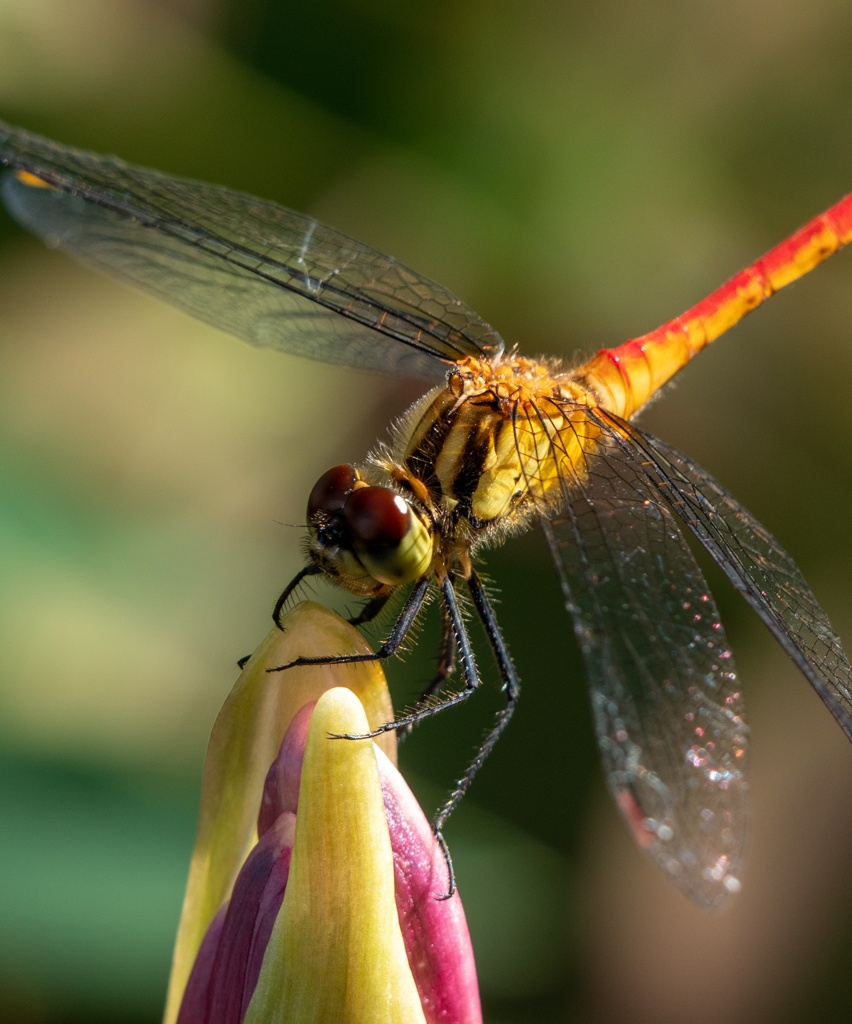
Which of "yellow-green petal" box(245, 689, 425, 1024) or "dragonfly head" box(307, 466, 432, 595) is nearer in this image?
"yellow-green petal" box(245, 689, 425, 1024)

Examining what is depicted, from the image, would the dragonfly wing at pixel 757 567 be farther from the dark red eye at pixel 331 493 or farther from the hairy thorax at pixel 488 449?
the dark red eye at pixel 331 493

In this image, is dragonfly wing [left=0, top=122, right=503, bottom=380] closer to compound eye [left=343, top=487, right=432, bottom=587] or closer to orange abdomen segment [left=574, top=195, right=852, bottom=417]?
orange abdomen segment [left=574, top=195, right=852, bottom=417]

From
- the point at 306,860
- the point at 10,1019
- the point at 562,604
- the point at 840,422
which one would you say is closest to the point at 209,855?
the point at 306,860

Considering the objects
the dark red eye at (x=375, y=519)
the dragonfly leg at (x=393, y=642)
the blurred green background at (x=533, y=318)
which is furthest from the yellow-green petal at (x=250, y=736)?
the blurred green background at (x=533, y=318)

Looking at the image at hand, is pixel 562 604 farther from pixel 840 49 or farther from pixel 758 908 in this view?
pixel 840 49

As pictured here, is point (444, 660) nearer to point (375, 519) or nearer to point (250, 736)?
point (375, 519)

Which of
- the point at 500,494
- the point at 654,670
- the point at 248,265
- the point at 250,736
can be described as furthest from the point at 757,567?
the point at 248,265

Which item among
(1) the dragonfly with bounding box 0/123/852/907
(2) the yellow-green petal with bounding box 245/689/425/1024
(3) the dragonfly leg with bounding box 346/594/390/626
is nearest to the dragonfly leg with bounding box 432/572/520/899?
(1) the dragonfly with bounding box 0/123/852/907
